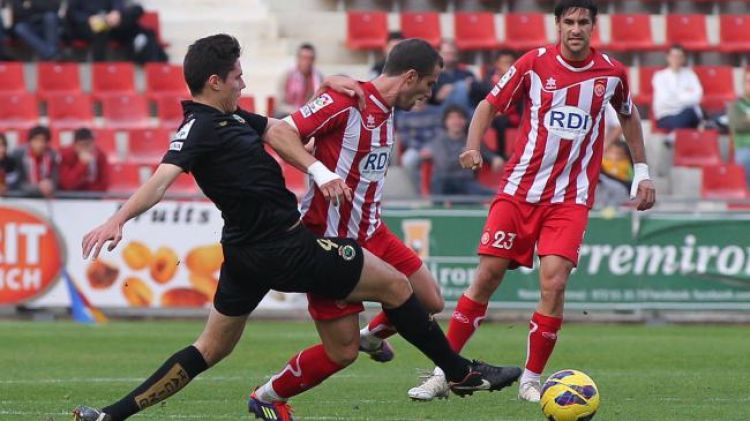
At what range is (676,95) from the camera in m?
19.8

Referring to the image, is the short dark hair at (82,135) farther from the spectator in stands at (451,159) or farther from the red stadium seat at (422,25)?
the red stadium seat at (422,25)

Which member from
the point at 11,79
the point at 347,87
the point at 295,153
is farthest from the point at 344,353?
the point at 11,79

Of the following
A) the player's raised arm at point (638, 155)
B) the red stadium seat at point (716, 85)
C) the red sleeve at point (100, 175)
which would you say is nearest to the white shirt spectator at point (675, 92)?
the red stadium seat at point (716, 85)

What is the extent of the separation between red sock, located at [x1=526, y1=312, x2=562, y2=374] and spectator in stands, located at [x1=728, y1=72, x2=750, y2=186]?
10749mm

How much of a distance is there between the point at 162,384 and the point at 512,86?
2896 millimetres

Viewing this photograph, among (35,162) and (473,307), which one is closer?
(473,307)

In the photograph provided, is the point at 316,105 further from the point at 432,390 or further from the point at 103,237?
the point at 432,390

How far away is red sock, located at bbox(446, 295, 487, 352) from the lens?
8984 mm

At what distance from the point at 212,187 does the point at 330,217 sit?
1225 millimetres

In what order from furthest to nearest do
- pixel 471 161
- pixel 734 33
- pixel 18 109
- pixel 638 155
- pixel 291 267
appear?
pixel 734 33 < pixel 18 109 < pixel 638 155 < pixel 471 161 < pixel 291 267

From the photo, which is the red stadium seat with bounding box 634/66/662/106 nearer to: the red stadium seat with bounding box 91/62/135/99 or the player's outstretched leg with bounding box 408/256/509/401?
the red stadium seat with bounding box 91/62/135/99

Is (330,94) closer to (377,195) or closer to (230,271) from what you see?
(377,195)

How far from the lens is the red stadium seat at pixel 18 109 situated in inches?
774

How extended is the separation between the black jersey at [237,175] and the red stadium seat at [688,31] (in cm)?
1604
